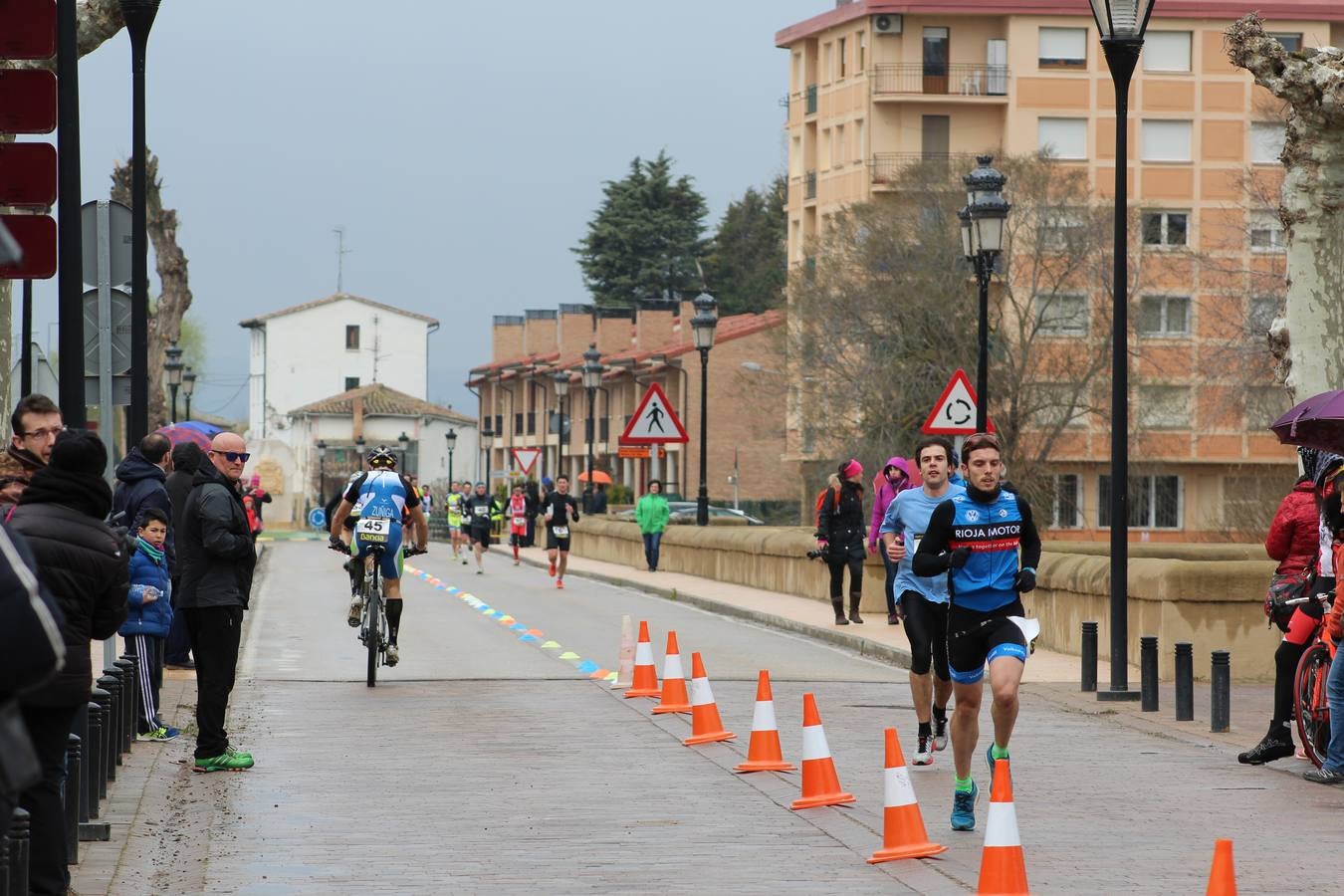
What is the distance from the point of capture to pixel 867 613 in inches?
1083

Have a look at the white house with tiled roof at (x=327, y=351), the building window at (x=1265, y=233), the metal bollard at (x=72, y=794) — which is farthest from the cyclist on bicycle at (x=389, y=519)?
the white house with tiled roof at (x=327, y=351)

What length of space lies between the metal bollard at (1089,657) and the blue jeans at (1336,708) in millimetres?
5654

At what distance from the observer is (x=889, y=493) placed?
21875 mm

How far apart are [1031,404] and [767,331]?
32.1 ft

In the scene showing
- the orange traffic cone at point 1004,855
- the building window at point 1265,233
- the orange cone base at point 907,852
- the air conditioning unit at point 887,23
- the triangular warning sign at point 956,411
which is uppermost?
the air conditioning unit at point 887,23

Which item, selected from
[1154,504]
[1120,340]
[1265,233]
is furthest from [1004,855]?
[1154,504]

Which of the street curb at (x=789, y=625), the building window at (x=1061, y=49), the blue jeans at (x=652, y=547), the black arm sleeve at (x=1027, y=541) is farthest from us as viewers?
the building window at (x=1061, y=49)

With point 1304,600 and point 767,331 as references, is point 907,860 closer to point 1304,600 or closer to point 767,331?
point 1304,600

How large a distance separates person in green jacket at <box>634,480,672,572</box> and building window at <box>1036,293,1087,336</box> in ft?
61.3

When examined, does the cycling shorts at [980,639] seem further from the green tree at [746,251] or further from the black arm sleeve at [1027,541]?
the green tree at [746,251]

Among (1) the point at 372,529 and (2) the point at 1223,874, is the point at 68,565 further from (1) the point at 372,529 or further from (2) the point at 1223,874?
(1) the point at 372,529

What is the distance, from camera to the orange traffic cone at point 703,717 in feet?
45.2

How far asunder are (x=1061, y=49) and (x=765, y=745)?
67.6 metres

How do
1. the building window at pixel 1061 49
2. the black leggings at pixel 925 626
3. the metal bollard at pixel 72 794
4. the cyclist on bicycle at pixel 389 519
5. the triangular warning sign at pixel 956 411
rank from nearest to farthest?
the metal bollard at pixel 72 794, the black leggings at pixel 925 626, the cyclist on bicycle at pixel 389 519, the triangular warning sign at pixel 956 411, the building window at pixel 1061 49
